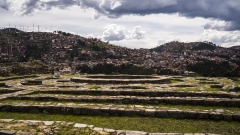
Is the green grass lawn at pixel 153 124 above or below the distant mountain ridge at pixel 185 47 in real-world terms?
below

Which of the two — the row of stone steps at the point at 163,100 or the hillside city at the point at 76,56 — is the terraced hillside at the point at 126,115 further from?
the hillside city at the point at 76,56

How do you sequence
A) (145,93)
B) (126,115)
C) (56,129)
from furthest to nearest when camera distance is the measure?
(145,93)
(126,115)
(56,129)

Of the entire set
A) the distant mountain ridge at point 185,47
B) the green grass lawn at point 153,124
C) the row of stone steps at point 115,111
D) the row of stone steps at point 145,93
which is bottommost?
the green grass lawn at point 153,124

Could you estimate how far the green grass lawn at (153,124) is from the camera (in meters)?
7.36

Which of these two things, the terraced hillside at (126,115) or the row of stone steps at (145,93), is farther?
the row of stone steps at (145,93)

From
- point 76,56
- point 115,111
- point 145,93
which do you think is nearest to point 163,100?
point 145,93

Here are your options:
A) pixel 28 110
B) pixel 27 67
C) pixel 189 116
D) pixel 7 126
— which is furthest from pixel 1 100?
pixel 27 67

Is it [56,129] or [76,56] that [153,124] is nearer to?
[56,129]

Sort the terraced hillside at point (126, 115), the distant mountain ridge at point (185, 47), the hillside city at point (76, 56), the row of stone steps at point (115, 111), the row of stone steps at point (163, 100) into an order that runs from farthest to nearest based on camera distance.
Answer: the distant mountain ridge at point (185, 47) → the hillside city at point (76, 56) → the row of stone steps at point (163, 100) → the row of stone steps at point (115, 111) → the terraced hillside at point (126, 115)

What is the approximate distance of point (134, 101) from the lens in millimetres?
11156

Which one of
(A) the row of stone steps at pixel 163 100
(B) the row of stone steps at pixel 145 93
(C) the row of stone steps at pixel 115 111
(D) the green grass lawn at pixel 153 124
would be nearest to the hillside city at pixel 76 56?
(B) the row of stone steps at pixel 145 93

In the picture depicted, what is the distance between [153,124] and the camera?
7930 millimetres

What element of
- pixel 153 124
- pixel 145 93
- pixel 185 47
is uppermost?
pixel 185 47

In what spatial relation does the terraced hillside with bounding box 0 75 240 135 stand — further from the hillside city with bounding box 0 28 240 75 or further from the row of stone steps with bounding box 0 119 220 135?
the hillside city with bounding box 0 28 240 75
